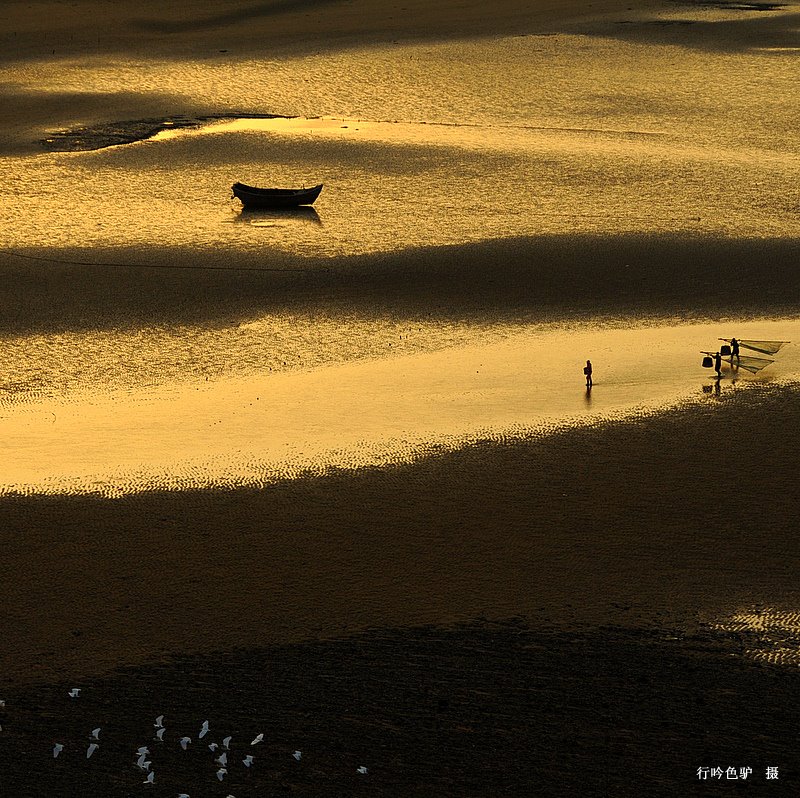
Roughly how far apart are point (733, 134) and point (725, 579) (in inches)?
953

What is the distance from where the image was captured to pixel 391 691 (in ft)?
37.3

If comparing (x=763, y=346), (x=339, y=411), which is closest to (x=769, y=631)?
(x=339, y=411)

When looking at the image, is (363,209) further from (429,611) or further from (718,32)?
(718,32)

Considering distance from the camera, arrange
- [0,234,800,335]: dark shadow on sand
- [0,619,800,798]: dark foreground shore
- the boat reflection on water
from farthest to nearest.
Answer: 1. the boat reflection on water
2. [0,234,800,335]: dark shadow on sand
3. [0,619,800,798]: dark foreground shore

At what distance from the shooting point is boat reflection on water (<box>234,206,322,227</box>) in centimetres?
2755

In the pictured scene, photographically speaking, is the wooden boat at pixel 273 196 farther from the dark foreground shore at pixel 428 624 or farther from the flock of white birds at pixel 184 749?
the flock of white birds at pixel 184 749

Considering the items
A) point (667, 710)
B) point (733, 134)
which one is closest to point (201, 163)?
point (733, 134)

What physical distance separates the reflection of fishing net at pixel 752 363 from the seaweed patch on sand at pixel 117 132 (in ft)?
63.2

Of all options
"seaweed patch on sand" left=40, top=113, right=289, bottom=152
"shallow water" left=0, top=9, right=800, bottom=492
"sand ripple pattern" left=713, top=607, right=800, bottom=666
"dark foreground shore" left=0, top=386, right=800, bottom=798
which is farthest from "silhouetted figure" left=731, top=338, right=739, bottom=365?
"seaweed patch on sand" left=40, top=113, right=289, bottom=152

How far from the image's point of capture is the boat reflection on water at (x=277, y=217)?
27.5 meters

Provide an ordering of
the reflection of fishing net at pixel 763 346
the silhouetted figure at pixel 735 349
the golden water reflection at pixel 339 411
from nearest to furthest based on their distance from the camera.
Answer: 1. the golden water reflection at pixel 339 411
2. the silhouetted figure at pixel 735 349
3. the reflection of fishing net at pixel 763 346

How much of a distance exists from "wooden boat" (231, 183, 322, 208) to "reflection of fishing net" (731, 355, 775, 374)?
11.6 m

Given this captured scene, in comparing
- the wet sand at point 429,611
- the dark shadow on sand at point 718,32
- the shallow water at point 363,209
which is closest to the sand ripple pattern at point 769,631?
the wet sand at point 429,611

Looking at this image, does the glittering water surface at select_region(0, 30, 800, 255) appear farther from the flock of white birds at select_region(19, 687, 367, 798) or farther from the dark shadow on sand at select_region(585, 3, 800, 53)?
the flock of white birds at select_region(19, 687, 367, 798)
